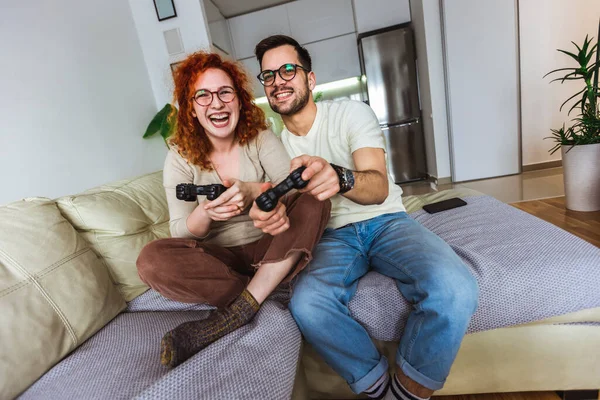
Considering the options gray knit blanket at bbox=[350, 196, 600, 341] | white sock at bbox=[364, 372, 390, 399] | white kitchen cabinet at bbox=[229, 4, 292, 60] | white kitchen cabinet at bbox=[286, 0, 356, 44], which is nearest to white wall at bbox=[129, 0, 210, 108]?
white kitchen cabinet at bbox=[229, 4, 292, 60]

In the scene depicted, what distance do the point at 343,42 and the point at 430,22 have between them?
1.09 meters

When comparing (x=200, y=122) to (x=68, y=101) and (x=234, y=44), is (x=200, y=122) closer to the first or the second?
(x=68, y=101)

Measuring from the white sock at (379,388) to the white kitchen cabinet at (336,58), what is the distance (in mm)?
3770

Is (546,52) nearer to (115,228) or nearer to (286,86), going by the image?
(286,86)

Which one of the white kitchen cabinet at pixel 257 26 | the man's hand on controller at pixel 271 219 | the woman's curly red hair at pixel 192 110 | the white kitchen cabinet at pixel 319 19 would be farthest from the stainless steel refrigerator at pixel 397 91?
the man's hand on controller at pixel 271 219

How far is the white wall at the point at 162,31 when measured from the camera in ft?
8.93

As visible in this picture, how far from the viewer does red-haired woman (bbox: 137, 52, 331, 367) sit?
0.81m

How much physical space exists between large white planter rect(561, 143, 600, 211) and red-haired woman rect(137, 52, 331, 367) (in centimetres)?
201

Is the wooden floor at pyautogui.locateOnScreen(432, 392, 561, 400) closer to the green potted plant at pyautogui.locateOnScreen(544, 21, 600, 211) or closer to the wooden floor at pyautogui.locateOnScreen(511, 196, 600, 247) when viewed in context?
the wooden floor at pyautogui.locateOnScreen(511, 196, 600, 247)

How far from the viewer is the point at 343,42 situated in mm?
3848

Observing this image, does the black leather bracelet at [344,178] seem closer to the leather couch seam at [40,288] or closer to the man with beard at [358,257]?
the man with beard at [358,257]

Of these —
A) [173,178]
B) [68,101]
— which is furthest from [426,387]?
[68,101]

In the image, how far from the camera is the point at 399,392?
751 millimetres

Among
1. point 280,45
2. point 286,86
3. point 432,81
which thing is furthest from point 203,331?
point 432,81
